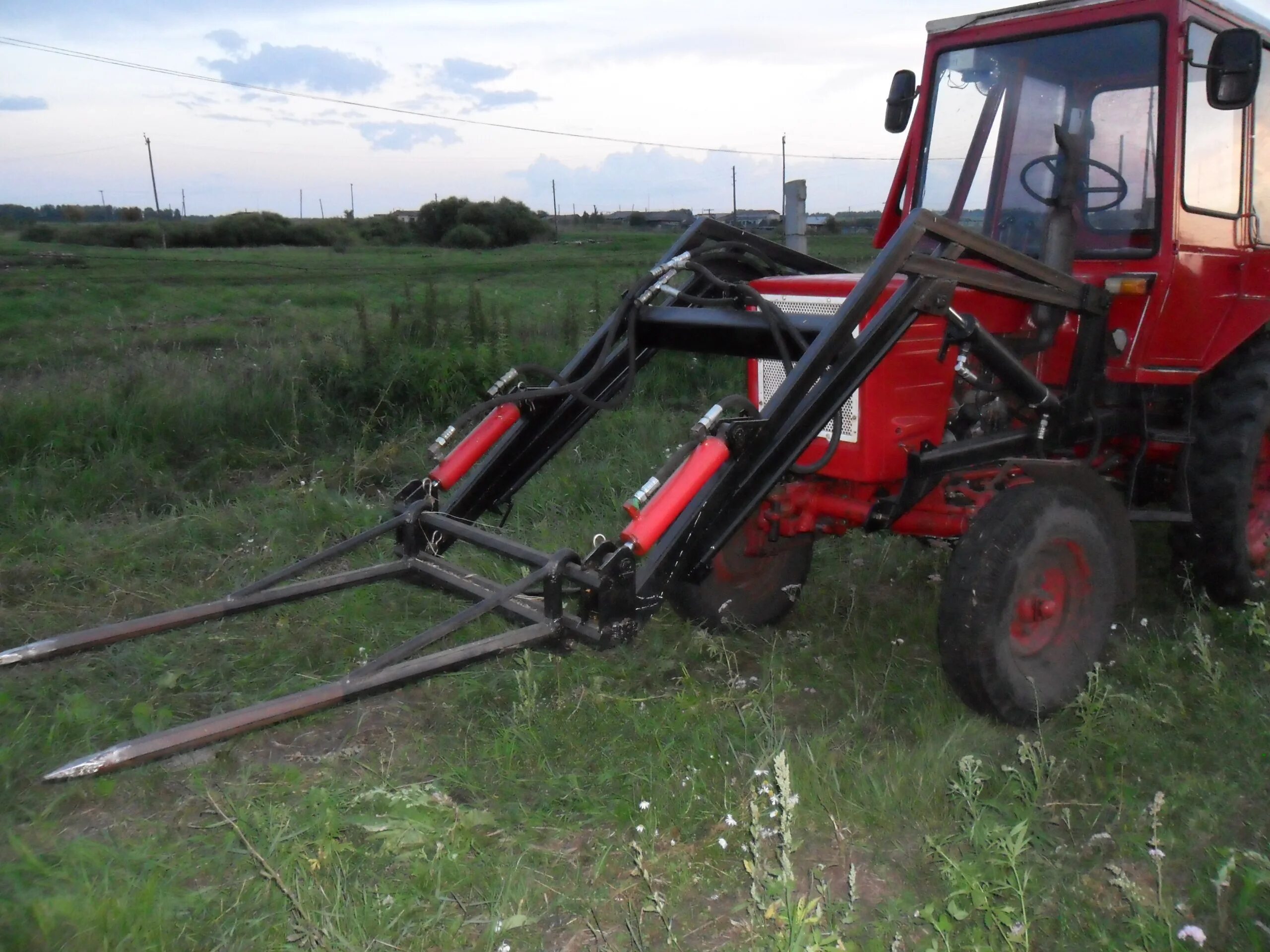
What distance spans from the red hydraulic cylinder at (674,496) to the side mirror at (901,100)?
2.14 meters

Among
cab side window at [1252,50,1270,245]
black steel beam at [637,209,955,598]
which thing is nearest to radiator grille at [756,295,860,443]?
black steel beam at [637,209,955,598]

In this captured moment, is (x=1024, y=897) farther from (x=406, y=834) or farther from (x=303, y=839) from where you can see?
(x=303, y=839)

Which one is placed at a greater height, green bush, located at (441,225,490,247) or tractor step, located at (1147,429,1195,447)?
green bush, located at (441,225,490,247)

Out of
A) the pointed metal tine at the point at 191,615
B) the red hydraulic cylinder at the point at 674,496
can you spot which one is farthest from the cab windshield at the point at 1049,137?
the pointed metal tine at the point at 191,615

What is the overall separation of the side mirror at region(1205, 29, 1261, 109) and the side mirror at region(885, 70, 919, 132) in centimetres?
116

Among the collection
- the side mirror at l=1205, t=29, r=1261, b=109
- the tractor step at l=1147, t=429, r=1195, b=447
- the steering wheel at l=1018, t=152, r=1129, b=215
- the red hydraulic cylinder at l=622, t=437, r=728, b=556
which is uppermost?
the side mirror at l=1205, t=29, r=1261, b=109

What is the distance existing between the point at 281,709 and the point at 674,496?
1.14m

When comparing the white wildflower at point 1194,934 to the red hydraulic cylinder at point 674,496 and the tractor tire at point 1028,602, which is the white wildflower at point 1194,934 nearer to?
the tractor tire at point 1028,602

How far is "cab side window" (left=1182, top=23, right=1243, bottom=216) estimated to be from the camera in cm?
365

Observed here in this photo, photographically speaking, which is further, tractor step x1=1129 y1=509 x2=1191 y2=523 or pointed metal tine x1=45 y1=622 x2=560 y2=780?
tractor step x1=1129 y1=509 x2=1191 y2=523

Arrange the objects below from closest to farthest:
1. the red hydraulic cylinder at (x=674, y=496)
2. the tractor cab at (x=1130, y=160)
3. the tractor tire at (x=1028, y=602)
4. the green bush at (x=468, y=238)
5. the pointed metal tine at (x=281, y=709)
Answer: the pointed metal tine at (x=281, y=709) < the red hydraulic cylinder at (x=674, y=496) < the tractor tire at (x=1028, y=602) < the tractor cab at (x=1130, y=160) < the green bush at (x=468, y=238)

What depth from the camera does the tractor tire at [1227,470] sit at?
3.87 metres

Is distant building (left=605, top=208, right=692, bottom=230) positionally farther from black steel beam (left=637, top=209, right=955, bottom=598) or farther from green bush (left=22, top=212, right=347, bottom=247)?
black steel beam (left=637, top=209, right=955, bottom=598)

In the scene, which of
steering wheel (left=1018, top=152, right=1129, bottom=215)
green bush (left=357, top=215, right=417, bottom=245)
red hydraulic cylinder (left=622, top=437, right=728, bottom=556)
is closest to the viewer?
red hydraulic cylinder (left=622, top=437, right=728, bottom=556)
